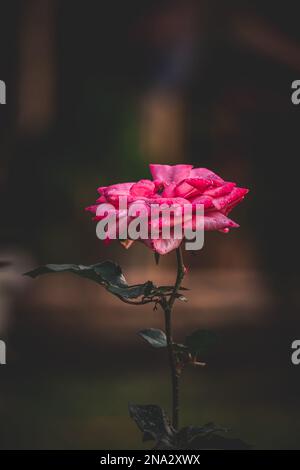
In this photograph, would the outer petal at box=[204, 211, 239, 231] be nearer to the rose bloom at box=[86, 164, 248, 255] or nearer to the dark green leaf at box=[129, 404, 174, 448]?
the rose bloom at box=[86, 164, 248, 255]

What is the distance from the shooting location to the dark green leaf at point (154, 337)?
762mm

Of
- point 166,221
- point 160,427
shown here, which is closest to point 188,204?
point 166,221

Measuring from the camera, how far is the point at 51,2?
11.1 feet

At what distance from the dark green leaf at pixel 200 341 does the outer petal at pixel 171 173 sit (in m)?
0.15

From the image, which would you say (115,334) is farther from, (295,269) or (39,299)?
(295,269)

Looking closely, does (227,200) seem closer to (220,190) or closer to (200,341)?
(220,190)

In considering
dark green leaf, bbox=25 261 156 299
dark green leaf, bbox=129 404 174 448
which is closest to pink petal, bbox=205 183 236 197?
dark green leaf, bbox=25 261 156 299

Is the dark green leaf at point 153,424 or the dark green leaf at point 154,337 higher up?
the dark green leaf at point 154,337

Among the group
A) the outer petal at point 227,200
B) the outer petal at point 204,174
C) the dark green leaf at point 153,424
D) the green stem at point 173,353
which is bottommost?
the dark green leaf at point 153,424

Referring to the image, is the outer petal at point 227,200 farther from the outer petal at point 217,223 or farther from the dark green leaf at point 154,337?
the dark green leaf at point 154,337

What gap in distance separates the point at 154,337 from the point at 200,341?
46mm

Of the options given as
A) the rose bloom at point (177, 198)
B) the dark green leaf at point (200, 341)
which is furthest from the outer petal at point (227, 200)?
the dark green leaf at point (200, 341)

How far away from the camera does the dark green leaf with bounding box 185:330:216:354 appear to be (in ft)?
2.49

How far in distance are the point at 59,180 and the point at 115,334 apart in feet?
2.17
